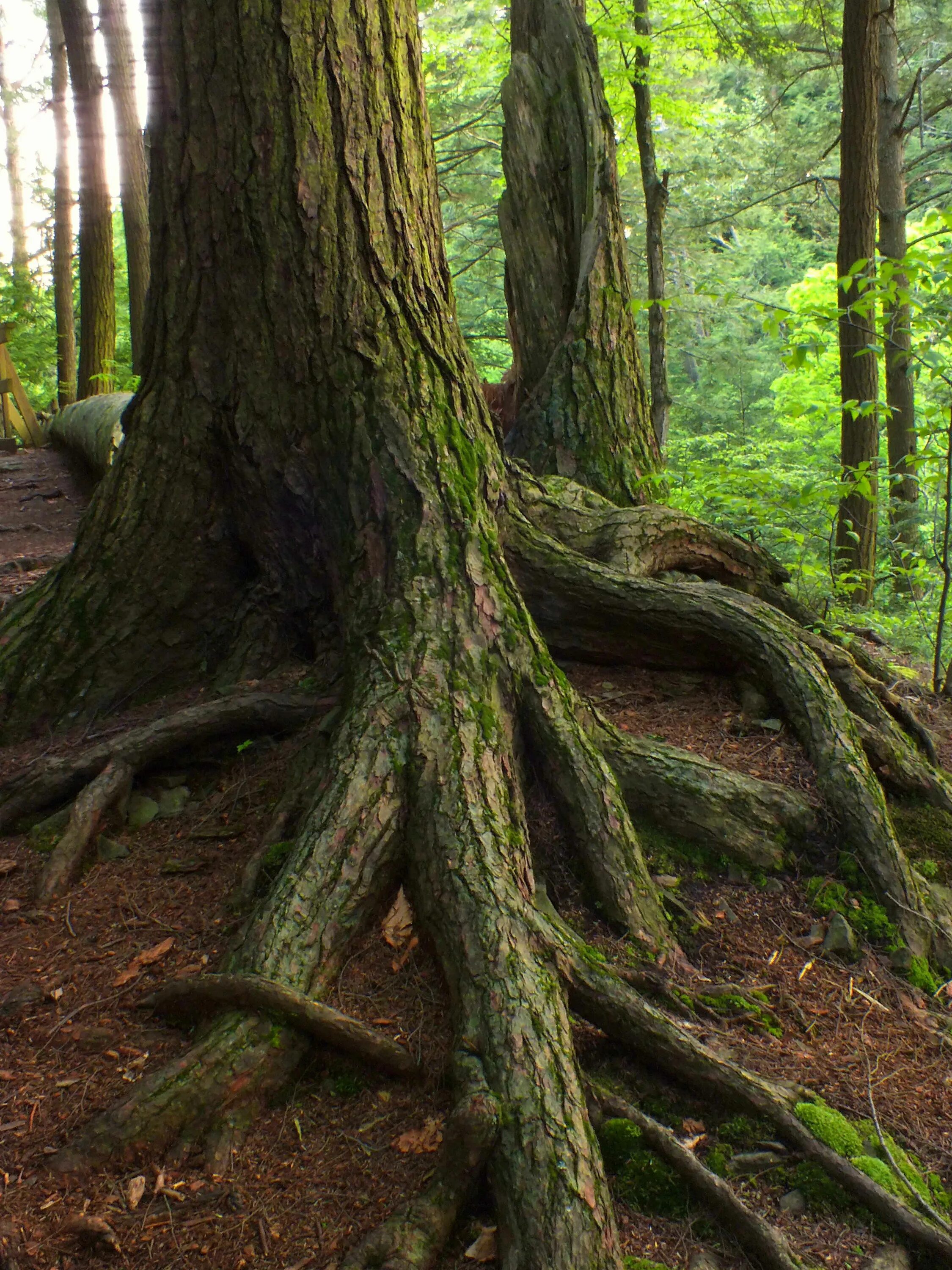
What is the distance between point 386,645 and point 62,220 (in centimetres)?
2039

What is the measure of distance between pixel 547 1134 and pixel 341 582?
2.38m

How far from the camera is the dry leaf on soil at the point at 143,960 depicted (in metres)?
2.88

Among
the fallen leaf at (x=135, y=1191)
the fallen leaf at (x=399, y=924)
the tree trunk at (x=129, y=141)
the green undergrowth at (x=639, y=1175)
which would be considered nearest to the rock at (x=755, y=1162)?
the green undergrowth at (x=639, y=1175)

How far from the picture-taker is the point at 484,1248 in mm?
2078

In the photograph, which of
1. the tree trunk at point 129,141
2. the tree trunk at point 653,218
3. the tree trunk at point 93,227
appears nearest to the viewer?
the tree trunk at point 653,218

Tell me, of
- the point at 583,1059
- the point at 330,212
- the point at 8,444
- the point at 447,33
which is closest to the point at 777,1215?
Result: the point at 583,1059

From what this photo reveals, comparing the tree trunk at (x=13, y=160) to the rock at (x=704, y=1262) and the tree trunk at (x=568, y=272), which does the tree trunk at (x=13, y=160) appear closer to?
the tree trunk at (x=568, y=272)

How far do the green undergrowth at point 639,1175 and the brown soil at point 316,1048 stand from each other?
0.04m

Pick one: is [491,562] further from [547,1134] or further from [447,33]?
[447,33]

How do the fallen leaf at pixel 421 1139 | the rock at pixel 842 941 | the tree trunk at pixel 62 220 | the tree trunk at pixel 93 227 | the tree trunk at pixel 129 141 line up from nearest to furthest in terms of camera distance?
the fallen leaf at pixel 421 1139, the rock at pixel 842 941, the tree trunk at pixel 93 227, the tree trunk at pixel 129 141, the tree trunk at pixel 62 220

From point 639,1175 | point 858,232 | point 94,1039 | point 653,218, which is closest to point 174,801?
point 94,1039

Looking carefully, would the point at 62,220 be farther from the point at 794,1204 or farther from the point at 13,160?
the point at 794,1204

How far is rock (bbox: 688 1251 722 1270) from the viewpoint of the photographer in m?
2.06

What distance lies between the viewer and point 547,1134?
2.16m
